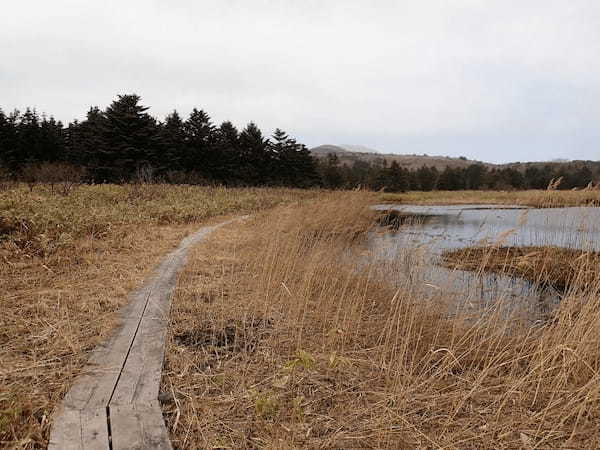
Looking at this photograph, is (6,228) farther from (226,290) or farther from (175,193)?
(175,193)

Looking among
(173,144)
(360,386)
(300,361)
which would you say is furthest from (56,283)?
(173,144)

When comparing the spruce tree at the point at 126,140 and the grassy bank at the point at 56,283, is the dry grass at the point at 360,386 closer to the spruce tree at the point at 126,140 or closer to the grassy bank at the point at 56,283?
the grassy bank at the point at 56,283

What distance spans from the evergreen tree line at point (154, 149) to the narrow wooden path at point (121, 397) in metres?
17.7

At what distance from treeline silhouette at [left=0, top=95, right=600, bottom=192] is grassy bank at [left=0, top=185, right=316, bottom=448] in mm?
9553

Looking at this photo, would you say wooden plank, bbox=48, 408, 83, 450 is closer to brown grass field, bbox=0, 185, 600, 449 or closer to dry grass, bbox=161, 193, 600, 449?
brown grass field, bbox=0, 185, 600, 449

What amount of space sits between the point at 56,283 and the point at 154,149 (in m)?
22.9

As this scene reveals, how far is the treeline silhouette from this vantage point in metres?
23.3

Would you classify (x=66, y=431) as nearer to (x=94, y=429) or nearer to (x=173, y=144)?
(x=94, y=429)

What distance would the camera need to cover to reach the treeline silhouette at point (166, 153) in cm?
2334

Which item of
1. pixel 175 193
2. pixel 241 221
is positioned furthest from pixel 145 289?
pixel 175 193

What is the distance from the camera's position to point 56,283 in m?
3.84

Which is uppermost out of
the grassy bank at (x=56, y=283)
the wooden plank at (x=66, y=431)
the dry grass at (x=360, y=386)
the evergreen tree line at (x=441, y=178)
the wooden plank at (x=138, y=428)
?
the evergreen tree line at (x=441, y=178)

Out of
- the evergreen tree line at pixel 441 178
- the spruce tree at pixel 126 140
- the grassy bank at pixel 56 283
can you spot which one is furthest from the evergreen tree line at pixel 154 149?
the grassy bank at pixel 56 283

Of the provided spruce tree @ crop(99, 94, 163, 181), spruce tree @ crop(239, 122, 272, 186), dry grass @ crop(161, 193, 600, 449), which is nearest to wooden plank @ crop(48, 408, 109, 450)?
dry grass @ crop(161, 193, 600, 449)
